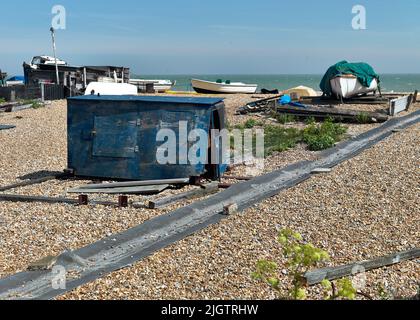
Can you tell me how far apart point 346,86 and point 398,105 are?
14.3 feet

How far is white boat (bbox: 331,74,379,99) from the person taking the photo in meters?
27.6

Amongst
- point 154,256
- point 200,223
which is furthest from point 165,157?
point 154,256

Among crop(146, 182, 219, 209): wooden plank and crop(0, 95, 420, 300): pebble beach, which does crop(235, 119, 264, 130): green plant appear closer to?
crop(0, 95, 420, 300): pebble beach

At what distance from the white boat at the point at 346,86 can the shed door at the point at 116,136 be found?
60.2 feet

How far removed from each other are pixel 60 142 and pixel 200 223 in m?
10.2

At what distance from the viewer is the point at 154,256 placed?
6.77m

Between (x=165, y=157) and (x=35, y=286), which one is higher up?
(x=165, y=157)

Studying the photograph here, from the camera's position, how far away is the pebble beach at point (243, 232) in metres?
5.92

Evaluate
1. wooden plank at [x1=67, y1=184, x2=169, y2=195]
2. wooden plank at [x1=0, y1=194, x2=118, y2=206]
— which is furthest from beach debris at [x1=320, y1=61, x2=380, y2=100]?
wooden plank at [x1=0, y1=194, x2=118, y2=206]

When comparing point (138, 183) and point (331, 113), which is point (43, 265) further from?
point (331, 113)

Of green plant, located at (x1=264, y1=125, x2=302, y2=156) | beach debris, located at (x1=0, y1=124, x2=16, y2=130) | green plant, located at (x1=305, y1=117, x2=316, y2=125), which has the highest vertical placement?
green plant, located at (x1=305, y1=117, x2=316, y2=125)

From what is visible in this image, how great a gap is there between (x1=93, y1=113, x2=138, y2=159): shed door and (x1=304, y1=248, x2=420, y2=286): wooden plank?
5846 millimetres

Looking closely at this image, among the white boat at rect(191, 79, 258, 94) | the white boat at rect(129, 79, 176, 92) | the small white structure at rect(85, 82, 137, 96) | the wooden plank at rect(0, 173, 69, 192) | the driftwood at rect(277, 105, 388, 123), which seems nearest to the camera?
the wooden plank at rect(0, 173, 69, 192)
